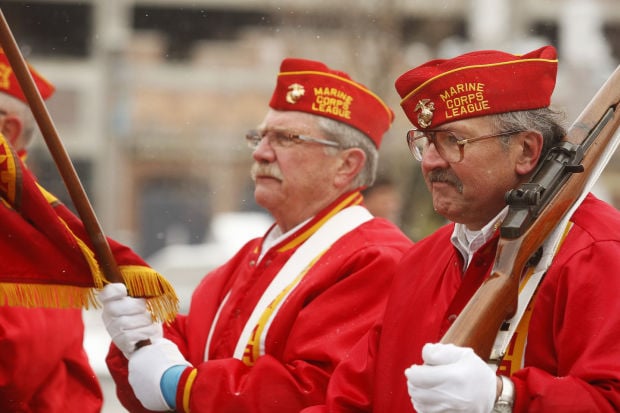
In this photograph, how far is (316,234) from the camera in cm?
482

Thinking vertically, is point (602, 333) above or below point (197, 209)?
above

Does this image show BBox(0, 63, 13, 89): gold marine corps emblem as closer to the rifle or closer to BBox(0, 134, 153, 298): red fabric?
BBox(0, 134, 153, 298): red fabric

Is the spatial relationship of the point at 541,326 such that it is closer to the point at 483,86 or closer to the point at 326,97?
the point at 483,86

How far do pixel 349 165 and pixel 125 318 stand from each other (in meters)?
1.13

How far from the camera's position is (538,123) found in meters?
3.62

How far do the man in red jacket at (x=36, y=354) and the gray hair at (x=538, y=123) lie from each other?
173cm

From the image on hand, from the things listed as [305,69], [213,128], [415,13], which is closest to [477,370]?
[305,69]

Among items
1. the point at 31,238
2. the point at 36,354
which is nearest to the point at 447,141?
the point at 31,238

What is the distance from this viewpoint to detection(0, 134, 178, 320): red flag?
172 inches

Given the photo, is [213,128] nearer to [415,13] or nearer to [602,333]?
[415,13]

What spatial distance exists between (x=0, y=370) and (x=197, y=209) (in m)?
15.2

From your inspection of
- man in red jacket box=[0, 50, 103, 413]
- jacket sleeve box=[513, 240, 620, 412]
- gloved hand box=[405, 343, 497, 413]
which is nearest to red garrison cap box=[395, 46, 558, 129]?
jacket sleeve box=[513, 240, 620, 412]

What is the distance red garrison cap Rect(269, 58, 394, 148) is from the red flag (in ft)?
3.25

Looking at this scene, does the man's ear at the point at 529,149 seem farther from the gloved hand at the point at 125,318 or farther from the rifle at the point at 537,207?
the gloved hand at the point at 125,318
